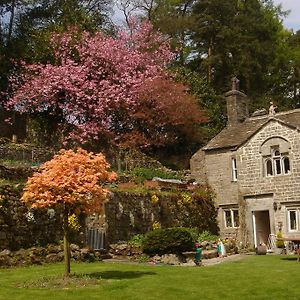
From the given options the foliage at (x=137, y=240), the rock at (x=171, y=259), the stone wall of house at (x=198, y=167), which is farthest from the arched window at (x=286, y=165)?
the rock at (x=171, y=259)

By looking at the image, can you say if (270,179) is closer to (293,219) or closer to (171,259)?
(293,219)

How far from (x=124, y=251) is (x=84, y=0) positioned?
89.4ft

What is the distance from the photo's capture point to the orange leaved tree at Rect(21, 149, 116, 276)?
14.1m

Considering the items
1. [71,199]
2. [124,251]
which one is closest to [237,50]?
[124,251]

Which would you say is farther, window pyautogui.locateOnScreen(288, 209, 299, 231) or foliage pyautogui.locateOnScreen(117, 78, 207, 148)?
foliage pyautogui.locateOnScreen(117, 78, 207, 148)

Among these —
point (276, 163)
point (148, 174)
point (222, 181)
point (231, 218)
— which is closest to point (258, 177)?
point (276, 163)

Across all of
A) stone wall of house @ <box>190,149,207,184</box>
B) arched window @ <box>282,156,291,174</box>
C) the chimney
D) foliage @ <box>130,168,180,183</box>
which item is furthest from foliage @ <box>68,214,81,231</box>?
the chimney

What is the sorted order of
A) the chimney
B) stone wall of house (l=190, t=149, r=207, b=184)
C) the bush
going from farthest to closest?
stone wall of house (l=190, t=149, r=207, b=184) < the chimney < the bush

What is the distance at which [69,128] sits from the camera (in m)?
36.6

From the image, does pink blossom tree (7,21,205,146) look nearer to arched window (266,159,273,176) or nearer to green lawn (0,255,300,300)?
arched window (266,159,273,176)

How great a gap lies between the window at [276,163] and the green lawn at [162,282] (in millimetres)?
10094

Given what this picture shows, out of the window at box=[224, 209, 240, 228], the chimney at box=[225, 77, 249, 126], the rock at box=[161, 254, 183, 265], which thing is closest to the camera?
the rock at box=[161, 254, 183, 265]

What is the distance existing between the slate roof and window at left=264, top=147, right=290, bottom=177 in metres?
1.57

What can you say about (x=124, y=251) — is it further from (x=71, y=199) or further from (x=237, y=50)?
Result: (x=237, y=50)
